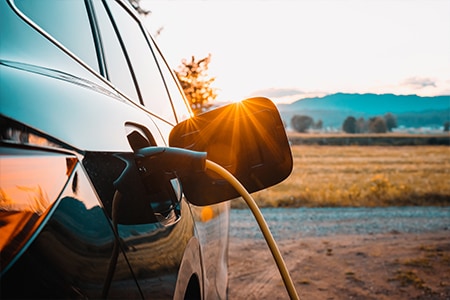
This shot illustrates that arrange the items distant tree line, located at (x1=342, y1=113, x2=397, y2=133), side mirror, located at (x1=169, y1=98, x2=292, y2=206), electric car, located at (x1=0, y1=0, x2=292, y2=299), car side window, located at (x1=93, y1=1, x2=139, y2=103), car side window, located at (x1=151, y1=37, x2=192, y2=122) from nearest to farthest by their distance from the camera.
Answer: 1. electric car, located at (x1=0, y1=0, x2=292, y2=299)
2. side mirror, located at (x1=169, y1=98, x2=292, y2=206)
3. car side window, located at (x1=93, y1=1, x2=139, y2=103)
4. car side window, located at (x1=151, y1=37, x2=192, y2=122)
5. distant tree line, located at (x1=342, y1=113, x2=397, y2=133)

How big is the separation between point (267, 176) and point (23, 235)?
1028 mm

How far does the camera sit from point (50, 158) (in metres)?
0.91

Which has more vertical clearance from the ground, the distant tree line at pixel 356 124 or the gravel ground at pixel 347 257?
the gravel ground at pixel 347 257

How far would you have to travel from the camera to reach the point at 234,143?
171cm

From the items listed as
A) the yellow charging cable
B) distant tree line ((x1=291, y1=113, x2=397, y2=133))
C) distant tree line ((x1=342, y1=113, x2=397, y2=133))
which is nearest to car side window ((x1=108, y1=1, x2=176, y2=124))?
the yellow charging cable

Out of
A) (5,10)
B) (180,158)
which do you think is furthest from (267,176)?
(5,10)

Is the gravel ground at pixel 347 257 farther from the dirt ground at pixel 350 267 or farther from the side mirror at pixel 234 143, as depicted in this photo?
the side mirror at pixel 234 143

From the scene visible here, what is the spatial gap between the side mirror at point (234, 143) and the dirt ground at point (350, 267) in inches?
169

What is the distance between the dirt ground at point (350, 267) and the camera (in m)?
6.05

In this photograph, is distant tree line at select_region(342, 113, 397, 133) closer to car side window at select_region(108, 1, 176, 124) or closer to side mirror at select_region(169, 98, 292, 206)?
car side window at select_region(108, 1, 176, 124)

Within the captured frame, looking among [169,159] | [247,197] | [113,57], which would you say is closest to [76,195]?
[169,159]

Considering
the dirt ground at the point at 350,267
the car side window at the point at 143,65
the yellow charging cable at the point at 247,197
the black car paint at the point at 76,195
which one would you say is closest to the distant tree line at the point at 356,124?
the dirt ground at the point at 350,267

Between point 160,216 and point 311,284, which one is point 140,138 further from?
point 311,284

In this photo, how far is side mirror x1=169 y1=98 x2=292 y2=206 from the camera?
66.6 inches
